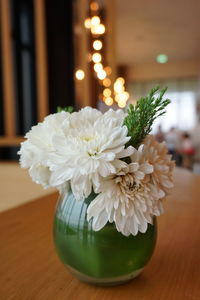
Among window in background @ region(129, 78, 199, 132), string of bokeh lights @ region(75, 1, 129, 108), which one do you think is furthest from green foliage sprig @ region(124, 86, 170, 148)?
window in background @ region(129, 78, 199, 132)

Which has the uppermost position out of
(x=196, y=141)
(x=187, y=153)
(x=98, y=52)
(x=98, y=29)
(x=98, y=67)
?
(x=98, y=29)

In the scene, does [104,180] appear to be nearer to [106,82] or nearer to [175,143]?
[106,82]

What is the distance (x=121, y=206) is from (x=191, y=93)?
763 centimetres

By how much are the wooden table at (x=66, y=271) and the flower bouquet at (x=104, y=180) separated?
0.08ft

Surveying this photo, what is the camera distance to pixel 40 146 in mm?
394

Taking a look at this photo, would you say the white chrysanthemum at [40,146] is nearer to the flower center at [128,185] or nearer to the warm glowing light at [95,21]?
the flower center at [128,185]

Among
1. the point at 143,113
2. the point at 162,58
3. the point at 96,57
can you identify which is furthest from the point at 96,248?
the point at 162,58

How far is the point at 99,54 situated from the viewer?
120 inches

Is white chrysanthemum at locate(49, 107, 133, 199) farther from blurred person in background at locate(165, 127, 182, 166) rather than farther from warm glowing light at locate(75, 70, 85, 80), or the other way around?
blurred person in background at locate(165, 127, 182, 166)

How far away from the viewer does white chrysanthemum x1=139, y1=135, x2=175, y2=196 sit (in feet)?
1.25

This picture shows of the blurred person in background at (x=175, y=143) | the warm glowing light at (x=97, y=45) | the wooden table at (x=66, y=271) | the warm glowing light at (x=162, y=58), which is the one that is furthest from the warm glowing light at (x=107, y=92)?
the warm glowing light at (x=162, y=58)

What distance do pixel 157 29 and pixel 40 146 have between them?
15.6 ft

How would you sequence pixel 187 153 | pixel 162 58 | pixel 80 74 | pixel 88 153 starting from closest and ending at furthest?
pixel 88 153 < pixel 80 74 < pixel 187 153 < pixel 162 58

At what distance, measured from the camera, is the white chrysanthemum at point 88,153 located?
34cm
